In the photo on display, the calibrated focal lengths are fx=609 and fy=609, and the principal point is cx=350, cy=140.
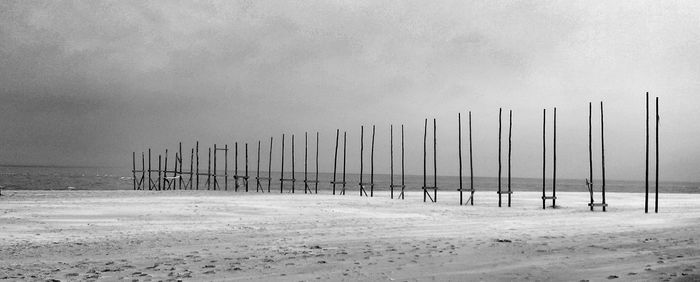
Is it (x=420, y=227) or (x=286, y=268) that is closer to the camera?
(x=286, y=268)

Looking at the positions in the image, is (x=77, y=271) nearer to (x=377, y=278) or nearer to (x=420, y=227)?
(x=377, y=278)

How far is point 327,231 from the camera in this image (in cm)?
1555

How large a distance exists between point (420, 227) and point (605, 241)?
5.44 m

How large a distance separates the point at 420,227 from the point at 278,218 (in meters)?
5.48

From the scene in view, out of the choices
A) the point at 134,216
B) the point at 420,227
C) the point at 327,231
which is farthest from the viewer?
the point at 134,216

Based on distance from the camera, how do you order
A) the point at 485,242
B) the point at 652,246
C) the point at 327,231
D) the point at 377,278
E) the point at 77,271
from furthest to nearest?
the point at 327,231, the point at 485,242, the point at 652,246, the point at 77,271, the point at 377,278

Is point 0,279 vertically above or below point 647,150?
below

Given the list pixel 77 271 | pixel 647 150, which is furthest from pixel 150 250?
pixel 647 150

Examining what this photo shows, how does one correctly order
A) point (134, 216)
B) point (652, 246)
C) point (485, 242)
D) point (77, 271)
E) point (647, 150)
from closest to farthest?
point (77, 271) < point (652, 246) < point (485, 242) < point (134, 216) < point (647, 150)

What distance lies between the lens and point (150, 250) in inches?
463

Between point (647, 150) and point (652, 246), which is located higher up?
point (647, 150)

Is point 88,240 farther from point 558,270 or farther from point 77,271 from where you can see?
point 558,270

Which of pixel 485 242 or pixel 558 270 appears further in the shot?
pixel 485 242

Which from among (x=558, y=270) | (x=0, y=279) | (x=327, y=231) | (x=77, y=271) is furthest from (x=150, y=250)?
(x=558, y=270)
